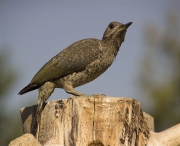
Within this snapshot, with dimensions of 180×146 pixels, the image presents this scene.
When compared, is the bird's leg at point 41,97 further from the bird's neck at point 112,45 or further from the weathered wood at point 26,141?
the bird's neck at point 112,45

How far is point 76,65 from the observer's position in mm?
8086

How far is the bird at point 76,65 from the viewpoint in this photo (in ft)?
25.7

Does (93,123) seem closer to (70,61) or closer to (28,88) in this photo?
(28,88)

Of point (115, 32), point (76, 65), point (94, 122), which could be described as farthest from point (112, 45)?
point (94, 122)

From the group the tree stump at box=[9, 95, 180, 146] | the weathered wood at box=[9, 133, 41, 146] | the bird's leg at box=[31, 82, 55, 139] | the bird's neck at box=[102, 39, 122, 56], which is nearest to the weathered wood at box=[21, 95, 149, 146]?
the tree stump at box=[9, 95, 180, 146]

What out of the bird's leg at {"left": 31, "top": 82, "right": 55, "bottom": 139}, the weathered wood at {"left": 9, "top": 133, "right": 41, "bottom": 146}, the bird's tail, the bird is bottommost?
the weathered wood at {"left": 9, "top": 133, "right": 41, "bottom": 146}

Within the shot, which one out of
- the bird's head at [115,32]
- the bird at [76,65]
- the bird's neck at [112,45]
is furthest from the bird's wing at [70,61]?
the bird's head at [115,32]

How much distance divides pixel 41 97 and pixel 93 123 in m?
1.37

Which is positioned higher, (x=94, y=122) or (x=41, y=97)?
(x=41, y=97)

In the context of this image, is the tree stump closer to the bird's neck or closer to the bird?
the bird

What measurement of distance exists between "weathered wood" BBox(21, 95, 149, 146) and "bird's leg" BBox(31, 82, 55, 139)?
44 centimetres

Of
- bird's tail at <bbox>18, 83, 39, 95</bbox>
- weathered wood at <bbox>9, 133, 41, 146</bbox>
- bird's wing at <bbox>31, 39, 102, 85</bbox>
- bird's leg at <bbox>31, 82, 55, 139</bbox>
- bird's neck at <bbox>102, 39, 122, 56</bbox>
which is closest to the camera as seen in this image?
weathered wood at <bbox>9, 133, 41, 146</bbox>

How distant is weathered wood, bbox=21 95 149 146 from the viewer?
21.1 feet

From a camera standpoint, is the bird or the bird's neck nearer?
the bird
